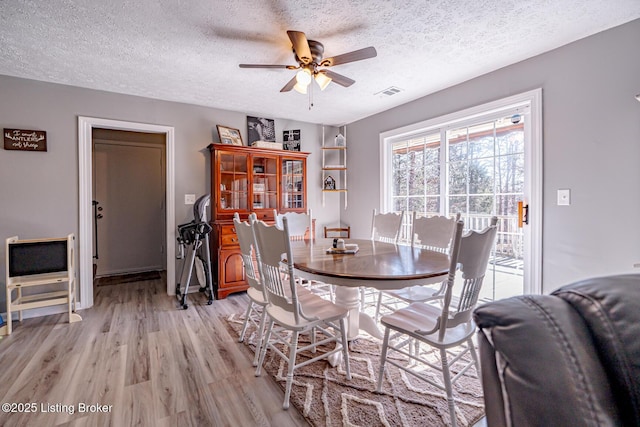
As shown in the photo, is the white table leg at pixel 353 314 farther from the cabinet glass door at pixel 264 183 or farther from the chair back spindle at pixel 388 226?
the cabinet glass door at pixel 264 183

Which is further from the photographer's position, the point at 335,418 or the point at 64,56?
the point at 64,56

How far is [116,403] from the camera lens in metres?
1.65

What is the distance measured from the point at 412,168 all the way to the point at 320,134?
1712mm

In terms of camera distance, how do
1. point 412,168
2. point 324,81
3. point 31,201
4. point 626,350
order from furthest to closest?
point 412,168 → point 31,201 → point 324,81 → point 626,350

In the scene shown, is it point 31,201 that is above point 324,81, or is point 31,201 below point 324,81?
below

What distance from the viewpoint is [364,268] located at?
5.47 feet

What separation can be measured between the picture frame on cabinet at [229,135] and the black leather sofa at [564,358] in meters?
3.72

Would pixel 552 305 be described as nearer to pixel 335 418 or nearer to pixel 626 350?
pixel 626 350

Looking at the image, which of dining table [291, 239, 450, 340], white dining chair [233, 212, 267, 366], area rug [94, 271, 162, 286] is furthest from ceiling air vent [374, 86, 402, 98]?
area rug [94, 271, 162, 286]

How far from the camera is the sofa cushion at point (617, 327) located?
524 millimetres

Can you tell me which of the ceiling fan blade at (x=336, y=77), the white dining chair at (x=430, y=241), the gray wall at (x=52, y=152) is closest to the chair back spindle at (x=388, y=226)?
the white dining chair at (x=430, y=241)

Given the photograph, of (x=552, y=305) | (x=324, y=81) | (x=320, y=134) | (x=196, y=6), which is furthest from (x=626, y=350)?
(x=320, y=134)

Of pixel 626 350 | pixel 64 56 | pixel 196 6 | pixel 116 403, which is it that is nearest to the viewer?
pixel 626 350

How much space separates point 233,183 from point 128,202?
2196 millimetres
